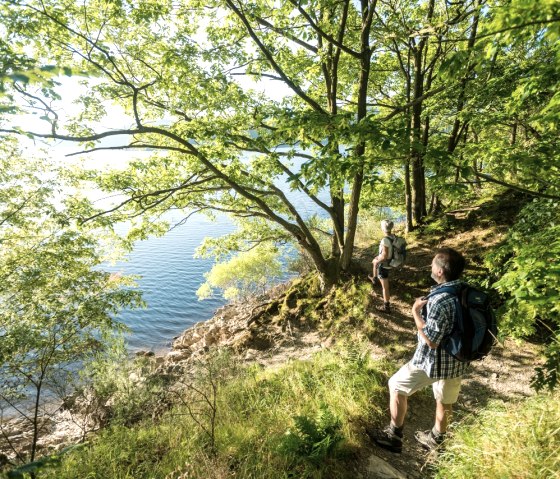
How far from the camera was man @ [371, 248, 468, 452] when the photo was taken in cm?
300

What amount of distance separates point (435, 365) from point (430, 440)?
1042 mm

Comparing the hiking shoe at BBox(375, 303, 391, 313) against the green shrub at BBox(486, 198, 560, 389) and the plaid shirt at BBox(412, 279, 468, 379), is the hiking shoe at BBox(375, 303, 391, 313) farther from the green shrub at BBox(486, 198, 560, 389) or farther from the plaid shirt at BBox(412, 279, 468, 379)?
the plaid shirt at BBox(412, 279, 468, 379)

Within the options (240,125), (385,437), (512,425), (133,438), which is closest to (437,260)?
(512,425)

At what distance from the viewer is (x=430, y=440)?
11.3 ft

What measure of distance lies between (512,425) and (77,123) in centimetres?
806

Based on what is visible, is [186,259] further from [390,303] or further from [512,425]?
[512,425]

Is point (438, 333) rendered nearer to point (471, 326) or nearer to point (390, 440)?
point (471, 326)

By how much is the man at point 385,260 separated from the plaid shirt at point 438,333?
3.80 metres

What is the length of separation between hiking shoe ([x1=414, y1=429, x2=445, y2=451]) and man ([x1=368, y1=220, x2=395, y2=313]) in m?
3.92

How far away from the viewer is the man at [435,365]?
3.00 m

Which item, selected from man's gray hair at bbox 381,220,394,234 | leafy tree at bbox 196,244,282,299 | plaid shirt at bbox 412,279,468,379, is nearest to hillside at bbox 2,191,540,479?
plaid shirt at bbox 412,279,468,379

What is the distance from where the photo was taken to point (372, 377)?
4.78m

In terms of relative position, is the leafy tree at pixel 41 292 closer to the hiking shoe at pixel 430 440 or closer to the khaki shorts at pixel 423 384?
the khaki shorts at pixel 423 384

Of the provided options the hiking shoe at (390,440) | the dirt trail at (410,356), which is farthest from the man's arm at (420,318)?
the hiking shoe at (390,440)
